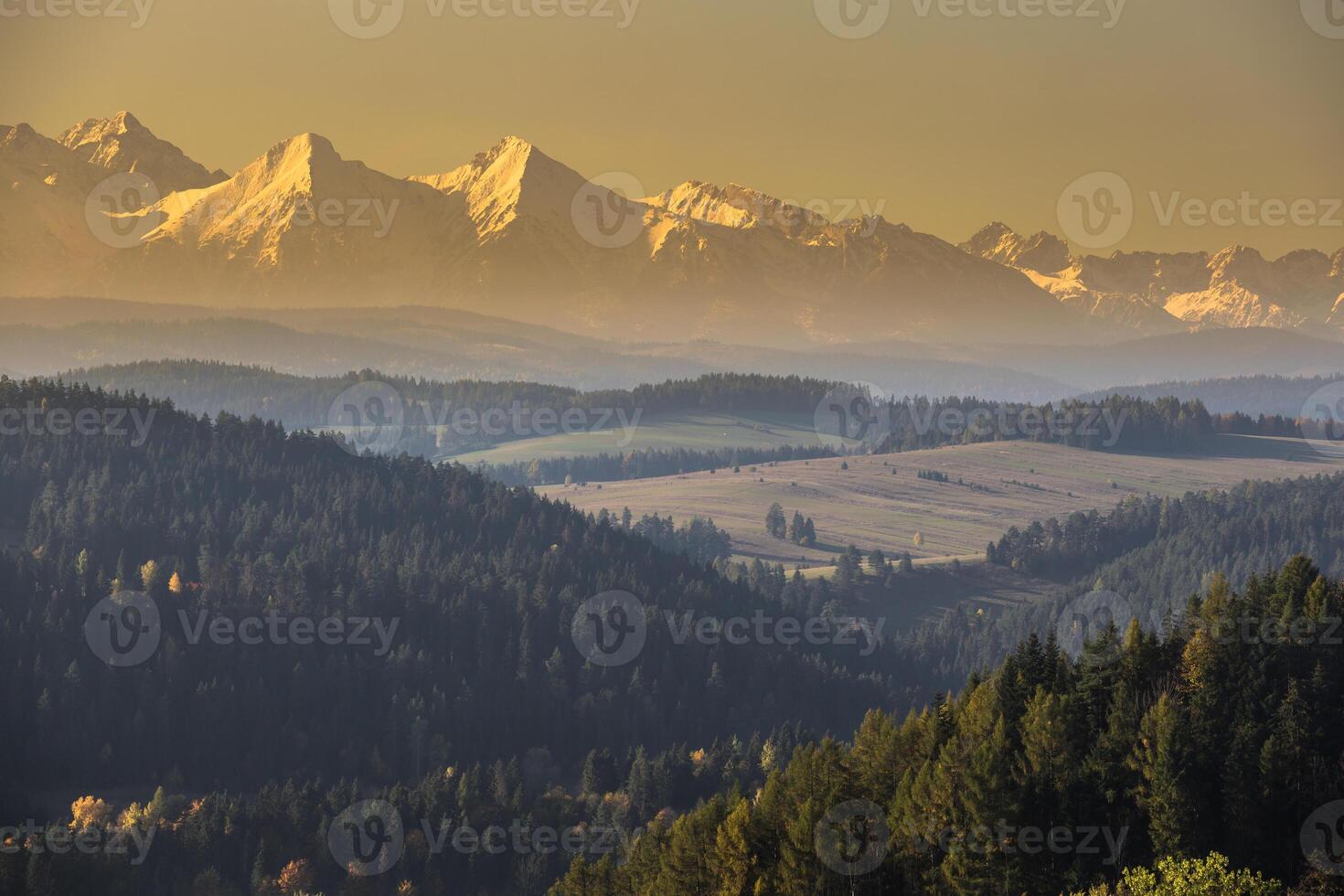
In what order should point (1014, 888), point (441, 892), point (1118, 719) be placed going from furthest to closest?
point (441, 892), point (1118, 719), point (1014, 888)

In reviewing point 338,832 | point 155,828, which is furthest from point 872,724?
point 155,828

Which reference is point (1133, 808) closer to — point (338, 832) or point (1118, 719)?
point (1118, 719)

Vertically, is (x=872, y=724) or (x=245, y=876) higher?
(x=872, y=724)

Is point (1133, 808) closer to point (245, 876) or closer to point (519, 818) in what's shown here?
point (519, 818)

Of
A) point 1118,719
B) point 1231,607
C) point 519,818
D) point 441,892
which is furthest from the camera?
point 519,818

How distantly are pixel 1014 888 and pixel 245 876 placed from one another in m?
91.9

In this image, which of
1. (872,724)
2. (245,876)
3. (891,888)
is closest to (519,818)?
(245,876)

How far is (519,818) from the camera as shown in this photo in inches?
7470

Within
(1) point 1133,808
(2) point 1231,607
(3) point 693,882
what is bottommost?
(3) point 693,882

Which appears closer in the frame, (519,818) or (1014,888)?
(1014,888)

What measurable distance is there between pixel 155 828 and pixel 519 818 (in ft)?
124

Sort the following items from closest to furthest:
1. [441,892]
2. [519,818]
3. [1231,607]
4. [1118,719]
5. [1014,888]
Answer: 1. [1014,888]
2. [1118,719]
3. [1231,607]
4. [441,892]
5. [519,818]

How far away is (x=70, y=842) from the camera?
17888cm

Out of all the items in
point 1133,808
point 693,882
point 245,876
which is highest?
point 1133,808
